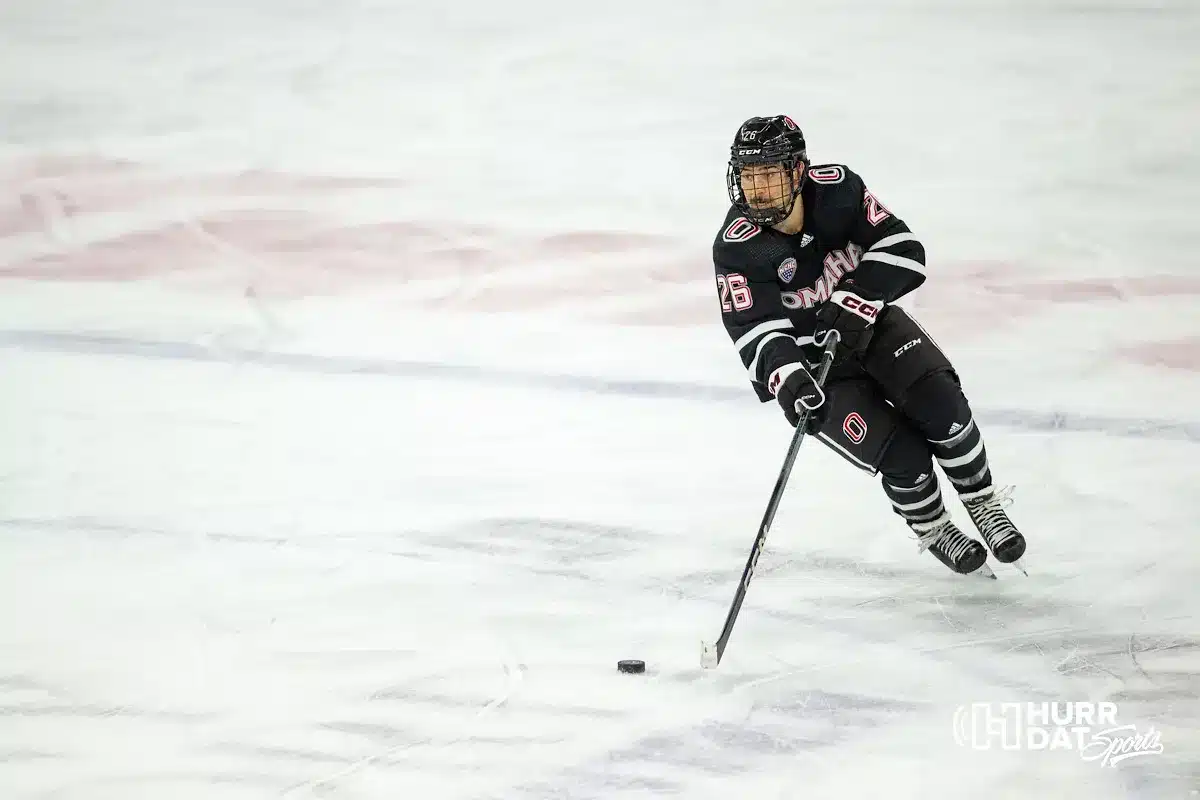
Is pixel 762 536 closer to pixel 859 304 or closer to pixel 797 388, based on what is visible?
pixel 797 388

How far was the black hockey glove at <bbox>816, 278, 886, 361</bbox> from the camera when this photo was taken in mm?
3219

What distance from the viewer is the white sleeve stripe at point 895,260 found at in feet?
10.8

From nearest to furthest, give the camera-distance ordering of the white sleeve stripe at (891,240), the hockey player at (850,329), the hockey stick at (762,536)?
the hockey stick at (762,536), the hockey player at (850,329), the white sleeve stripe at (891,240)

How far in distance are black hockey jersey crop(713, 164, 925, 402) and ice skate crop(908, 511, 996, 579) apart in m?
0.54

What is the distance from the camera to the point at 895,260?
3.28m

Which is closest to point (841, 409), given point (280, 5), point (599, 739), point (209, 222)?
point (599, 739)

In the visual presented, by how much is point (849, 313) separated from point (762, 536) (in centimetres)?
58

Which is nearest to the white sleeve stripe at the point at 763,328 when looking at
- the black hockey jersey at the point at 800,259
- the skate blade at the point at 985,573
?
the black hockey jersey at the point at 800,259

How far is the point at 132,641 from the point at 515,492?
1233 mm

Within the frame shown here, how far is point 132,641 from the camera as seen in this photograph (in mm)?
3238

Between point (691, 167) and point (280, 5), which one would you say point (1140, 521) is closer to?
point (691, 167)

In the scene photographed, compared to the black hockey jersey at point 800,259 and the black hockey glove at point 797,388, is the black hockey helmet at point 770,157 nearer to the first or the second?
the black hockey jersey at point 800,259

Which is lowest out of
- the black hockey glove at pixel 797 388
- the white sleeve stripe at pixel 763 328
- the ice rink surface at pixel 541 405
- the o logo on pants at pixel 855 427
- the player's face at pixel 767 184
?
the ice rink surface at pixel 541 405

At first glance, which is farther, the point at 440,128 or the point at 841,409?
the point at 440,128
